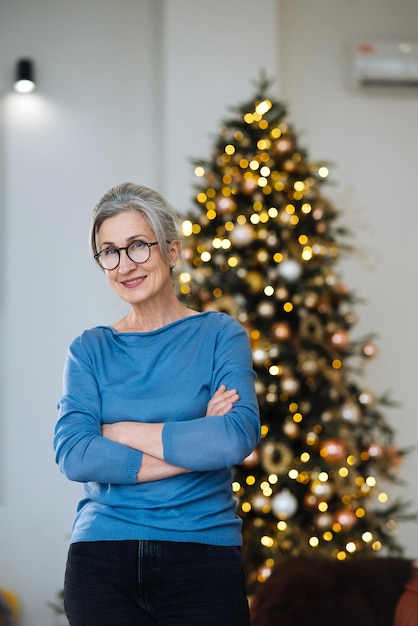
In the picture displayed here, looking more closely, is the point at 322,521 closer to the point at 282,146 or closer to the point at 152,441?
the point at 282,146

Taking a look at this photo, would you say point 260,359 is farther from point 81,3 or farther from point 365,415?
point 81,3

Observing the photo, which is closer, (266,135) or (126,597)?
(126,597)

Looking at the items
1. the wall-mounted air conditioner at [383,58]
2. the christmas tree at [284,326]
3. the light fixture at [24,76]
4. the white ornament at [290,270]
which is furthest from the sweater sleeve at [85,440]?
the wall-mounted air conditioner at [383,58]

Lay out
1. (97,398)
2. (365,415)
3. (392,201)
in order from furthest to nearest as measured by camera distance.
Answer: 1. (392,201)
2. (365,415)
3. (97,398)

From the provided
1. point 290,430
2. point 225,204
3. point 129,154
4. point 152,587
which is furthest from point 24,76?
point 152,587

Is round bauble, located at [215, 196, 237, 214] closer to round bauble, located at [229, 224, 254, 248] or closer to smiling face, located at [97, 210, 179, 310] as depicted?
round bauble, located at [229, 224, 254, 248]

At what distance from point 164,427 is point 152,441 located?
0.11 feet

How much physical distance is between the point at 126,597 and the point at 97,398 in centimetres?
36

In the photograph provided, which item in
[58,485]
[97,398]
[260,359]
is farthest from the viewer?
[58,485]

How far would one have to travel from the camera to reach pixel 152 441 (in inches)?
63.4

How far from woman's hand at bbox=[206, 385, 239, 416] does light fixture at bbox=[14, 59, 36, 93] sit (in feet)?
8.93

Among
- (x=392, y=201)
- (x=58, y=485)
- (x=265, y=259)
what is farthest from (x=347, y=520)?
(x=392, y=201)

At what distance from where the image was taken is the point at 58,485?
4016 millimetres

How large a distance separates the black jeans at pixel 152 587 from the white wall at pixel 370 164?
2774mm
